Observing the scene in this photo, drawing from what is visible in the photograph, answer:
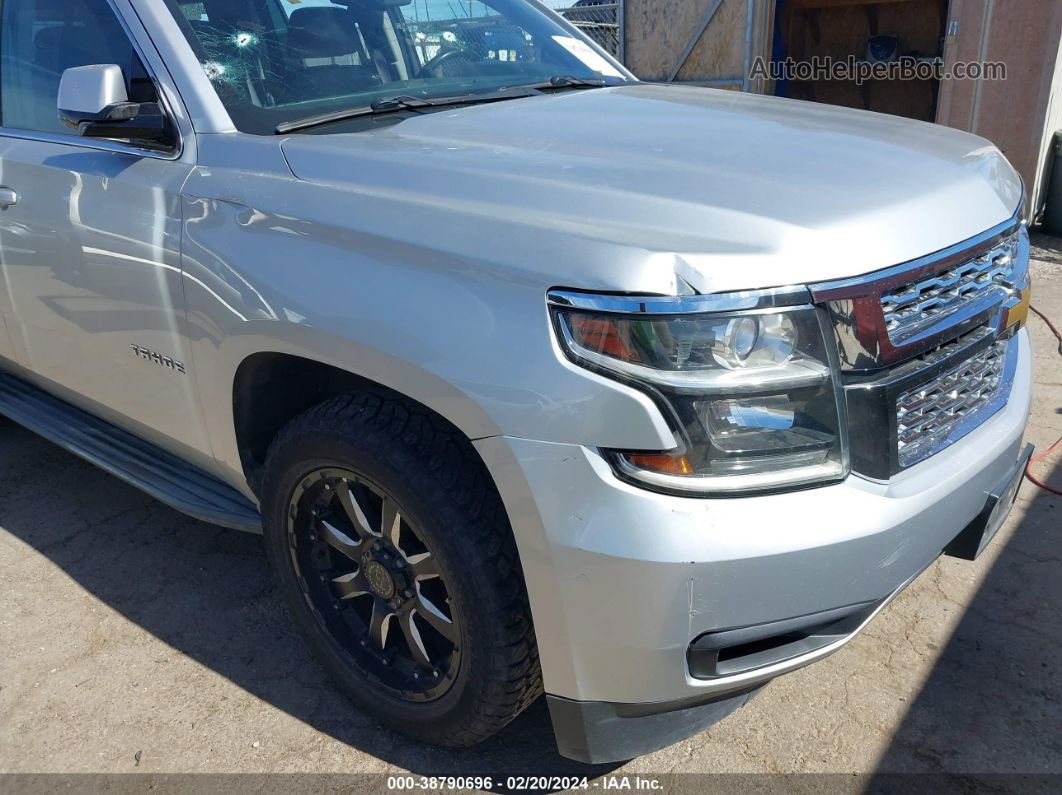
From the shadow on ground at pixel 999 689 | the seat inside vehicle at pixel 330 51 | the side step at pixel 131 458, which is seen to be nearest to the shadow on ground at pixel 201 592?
the side step at pixel 131 458

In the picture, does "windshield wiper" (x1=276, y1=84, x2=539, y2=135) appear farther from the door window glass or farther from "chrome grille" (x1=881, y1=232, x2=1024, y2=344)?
"chrome grille" (x1=881, y1=232, x2=1024, y2=344)

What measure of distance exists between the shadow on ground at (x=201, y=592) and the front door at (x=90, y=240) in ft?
1.87

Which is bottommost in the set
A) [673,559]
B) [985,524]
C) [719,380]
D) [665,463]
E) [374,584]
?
[374,584]

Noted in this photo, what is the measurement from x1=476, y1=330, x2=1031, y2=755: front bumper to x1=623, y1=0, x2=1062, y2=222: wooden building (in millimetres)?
6879

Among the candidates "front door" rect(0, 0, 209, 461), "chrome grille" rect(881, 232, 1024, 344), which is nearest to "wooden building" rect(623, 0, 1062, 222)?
"chrome grille" rect(881, 232, 1024, 344)

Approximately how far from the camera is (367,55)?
2695 millimetres

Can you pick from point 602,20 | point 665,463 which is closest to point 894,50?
point 602,20

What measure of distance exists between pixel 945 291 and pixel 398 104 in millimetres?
1507

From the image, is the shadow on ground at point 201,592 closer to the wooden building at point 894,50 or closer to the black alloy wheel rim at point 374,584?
the black alloy wheel rim at point 374,584

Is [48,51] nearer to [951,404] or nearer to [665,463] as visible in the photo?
[665,463]

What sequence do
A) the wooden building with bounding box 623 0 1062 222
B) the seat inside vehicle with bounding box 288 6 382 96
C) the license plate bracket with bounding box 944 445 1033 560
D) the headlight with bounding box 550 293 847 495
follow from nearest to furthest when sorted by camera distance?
the headlight with bounding box 550 293 847 495 → the license plate bracket with bounding box 944 445 1033 560 → the seat inside vehicle with bounding box 288 6 382 96 → the wooden building with bounding box 623 0 1062 222

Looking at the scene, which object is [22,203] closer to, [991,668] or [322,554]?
[322,554]

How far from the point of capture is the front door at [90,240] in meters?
2.34

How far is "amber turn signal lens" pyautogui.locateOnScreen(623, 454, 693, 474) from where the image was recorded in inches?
61.8
